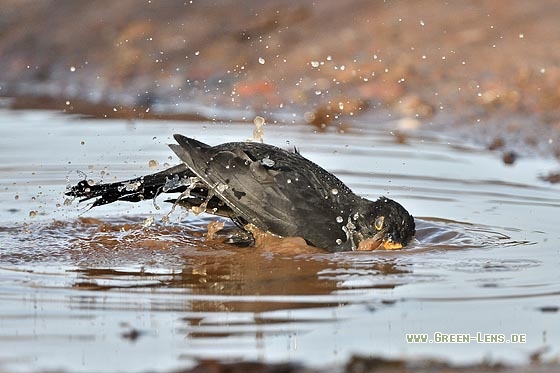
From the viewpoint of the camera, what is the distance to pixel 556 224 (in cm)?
733

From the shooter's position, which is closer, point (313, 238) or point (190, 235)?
point (313, 238)

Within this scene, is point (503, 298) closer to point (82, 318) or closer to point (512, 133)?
point (82, 318)

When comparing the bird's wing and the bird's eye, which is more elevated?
the bird's wing

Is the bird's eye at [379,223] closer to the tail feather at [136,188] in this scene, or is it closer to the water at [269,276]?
the water at [269,276]

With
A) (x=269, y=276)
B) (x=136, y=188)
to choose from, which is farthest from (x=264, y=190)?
(x=136, y=188)

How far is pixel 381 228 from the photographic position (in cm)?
673

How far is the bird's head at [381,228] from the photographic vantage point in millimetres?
6727

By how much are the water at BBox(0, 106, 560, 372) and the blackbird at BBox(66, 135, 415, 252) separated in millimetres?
184

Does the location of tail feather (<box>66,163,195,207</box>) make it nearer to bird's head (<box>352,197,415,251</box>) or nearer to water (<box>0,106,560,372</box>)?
water (<box>0,106,560,372</box>)

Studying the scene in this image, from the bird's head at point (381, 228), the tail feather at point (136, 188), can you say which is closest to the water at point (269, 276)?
the bird's head at point (381, 228)

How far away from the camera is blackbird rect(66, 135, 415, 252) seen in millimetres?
6555

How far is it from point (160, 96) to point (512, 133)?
4205 millimetres

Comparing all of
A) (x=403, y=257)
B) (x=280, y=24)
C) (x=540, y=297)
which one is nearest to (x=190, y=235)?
(x=403, y=257)

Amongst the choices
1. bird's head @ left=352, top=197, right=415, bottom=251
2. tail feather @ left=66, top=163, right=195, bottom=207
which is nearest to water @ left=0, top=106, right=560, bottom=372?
bird's head @ left=352, top=197, right=415, bottom=251
